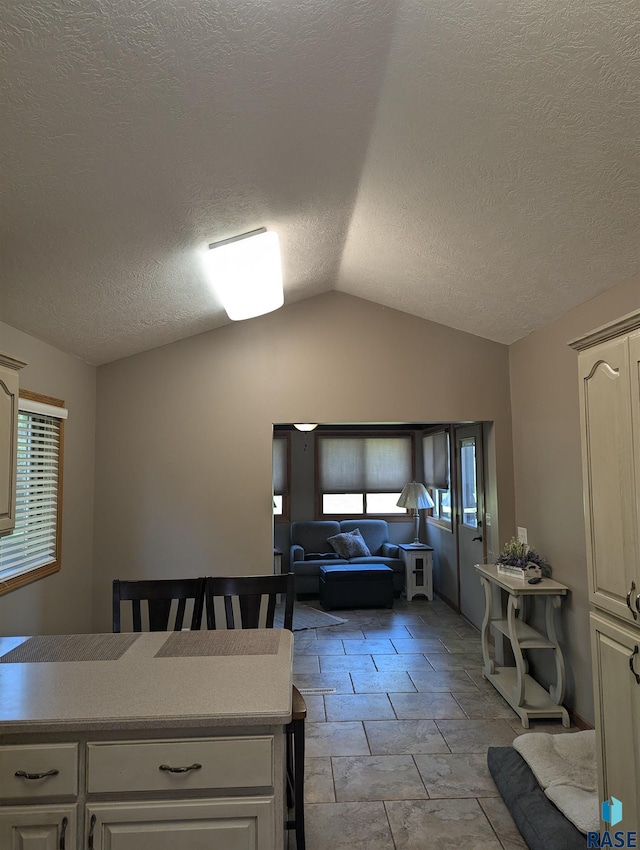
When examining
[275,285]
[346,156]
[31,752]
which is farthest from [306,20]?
[31,752]

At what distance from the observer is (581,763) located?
288 centimetres

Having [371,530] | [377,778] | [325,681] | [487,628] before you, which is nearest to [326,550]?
[371,530]

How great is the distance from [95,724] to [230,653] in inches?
25.4

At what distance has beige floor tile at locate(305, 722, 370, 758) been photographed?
3234mm

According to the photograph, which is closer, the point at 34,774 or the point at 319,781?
the point at 34,774

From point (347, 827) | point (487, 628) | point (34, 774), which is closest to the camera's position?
point (34, 774)

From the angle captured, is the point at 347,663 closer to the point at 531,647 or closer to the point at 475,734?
the point at 475,734

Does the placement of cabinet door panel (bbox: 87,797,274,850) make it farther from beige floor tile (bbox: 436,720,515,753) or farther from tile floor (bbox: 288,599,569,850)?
beige floor tile (bbox: 436,720,515,753)

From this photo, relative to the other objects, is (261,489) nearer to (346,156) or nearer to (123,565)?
(123,565)

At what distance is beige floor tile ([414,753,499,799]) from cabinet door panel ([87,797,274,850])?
5.09ft

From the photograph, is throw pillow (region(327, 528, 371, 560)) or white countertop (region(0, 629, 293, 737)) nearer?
white countertop (region(0, 629, 293, 737))

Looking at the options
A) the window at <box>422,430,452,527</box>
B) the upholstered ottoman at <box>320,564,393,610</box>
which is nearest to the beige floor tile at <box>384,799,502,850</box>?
the upholstered ottoman at <box>320,564,393,610</box>

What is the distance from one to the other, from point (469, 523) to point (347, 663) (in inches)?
77.8

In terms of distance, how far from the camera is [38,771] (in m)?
1.64
